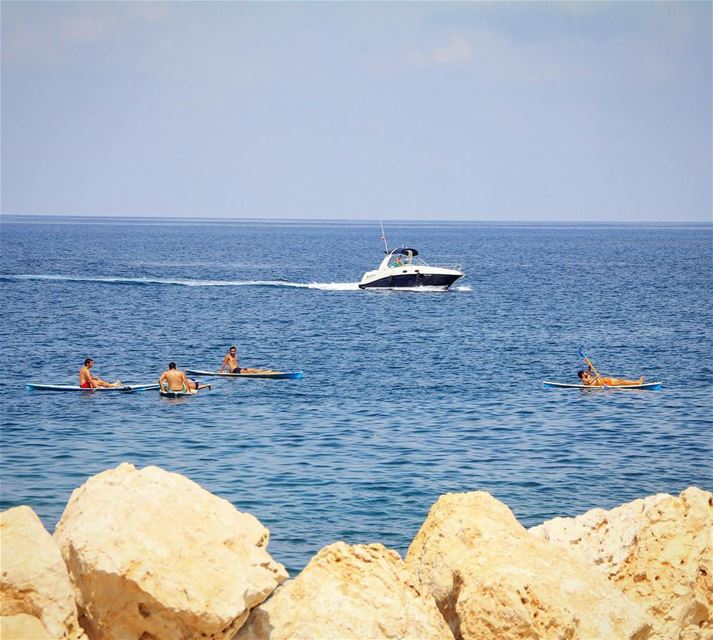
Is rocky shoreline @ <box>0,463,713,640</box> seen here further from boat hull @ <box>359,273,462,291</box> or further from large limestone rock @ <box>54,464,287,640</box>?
boat hull @ <box>359,273,462,291</box>

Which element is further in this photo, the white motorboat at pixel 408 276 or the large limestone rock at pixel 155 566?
the white motorboat at pixel 408 276

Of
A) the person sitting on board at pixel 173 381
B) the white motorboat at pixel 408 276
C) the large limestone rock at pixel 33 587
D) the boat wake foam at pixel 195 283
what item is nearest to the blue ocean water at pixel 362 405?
the person sitting on board at pixel 173 381

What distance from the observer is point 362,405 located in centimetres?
3938

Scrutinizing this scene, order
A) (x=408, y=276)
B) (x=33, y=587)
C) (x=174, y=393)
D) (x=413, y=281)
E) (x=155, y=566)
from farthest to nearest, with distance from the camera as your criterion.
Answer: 1. (x=413, y=281)
2. (x=408, y=276)
3. (x=174, y=393)
4. (x=155, y=566)
5. (x=33, y=587)

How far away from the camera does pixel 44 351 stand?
2089 inches

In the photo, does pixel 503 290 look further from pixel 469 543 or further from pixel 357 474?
pixel 469 543

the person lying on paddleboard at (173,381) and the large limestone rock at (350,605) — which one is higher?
the large limestone rock at (350,605)

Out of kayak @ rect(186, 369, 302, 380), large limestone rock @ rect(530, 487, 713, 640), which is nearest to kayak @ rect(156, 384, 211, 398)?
kayak @ rect(186, 369, 302, 380)

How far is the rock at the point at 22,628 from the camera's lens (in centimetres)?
1044

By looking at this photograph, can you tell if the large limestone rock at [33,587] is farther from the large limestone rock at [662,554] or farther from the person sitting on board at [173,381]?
the person sitting on board at [173,381]

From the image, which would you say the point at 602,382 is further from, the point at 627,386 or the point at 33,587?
the point at 33,587

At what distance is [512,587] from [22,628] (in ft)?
18.9

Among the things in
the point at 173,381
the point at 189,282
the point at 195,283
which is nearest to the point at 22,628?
the point at 173,381

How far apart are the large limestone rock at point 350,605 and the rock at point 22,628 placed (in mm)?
2155
